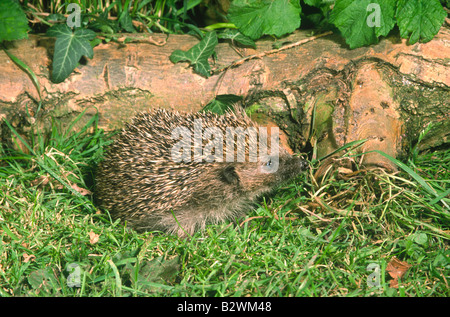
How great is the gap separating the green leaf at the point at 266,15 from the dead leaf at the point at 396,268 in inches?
108

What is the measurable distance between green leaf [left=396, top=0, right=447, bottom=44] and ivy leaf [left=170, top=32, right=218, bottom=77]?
6.64 feet

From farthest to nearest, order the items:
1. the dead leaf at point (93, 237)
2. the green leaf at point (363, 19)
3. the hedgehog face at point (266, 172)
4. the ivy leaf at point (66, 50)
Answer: the ivy leaf at point (66, 50) < the hedgehog face at point (266, 172) < the green leaf at point (363, 19) < the dead leaf at point (93, 237)

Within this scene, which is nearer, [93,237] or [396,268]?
[396,268]

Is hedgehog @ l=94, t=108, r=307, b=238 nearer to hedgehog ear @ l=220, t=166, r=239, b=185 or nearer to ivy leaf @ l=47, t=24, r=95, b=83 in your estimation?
hedgehog ear @ l=220, t=166, r=239, b=185

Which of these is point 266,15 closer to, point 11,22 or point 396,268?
point 11,22

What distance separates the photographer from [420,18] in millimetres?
4500

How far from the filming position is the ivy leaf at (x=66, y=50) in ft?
15.8

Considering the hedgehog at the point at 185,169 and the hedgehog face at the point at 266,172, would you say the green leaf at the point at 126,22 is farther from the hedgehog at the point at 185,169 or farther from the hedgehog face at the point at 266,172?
the hedgehog face at the point at 266,172

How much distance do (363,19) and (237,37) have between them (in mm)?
1413

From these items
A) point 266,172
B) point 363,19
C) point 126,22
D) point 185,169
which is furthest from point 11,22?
point 363,19

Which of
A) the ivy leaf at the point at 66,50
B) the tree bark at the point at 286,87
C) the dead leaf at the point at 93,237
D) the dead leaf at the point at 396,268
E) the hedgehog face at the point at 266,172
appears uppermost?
the ivy leaf at the point at 66,50

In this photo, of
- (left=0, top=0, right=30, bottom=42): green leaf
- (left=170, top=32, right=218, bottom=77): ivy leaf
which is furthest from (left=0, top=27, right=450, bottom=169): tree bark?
(left=0, top=0, right=30, bottom=42): green leaf

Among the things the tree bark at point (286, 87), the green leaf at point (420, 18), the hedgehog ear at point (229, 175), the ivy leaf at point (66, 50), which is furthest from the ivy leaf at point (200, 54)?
the green leaf at point (420, 18)

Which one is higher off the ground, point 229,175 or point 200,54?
point 200,54
